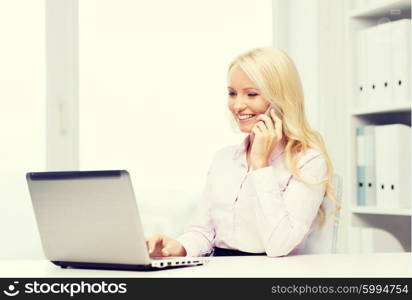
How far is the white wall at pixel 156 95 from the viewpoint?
3.08 meters

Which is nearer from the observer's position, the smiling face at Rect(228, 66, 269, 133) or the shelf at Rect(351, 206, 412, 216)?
the smiling face at Rect(228, 66, 269, 133)

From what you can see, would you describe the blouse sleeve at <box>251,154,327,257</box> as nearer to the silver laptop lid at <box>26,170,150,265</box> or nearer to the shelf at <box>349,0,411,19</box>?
the silver laptop lid at <box>26,170,150,265</box>

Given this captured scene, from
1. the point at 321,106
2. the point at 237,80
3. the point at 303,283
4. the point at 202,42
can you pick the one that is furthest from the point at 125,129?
the point at 303,283

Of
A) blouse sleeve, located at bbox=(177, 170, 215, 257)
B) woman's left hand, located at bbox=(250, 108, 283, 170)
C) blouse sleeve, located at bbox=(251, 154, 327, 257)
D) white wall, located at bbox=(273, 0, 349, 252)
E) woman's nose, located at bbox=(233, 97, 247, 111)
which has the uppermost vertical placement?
white wall, located at bbox=(273, 0, 349, 252)

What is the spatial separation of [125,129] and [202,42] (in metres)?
0.58

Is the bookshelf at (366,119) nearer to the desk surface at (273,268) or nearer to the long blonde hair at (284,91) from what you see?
the long blonde hair at (284,91)

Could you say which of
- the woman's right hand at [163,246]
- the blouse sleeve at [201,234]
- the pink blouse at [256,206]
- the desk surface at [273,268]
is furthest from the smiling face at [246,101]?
the desk surface at [273,268]

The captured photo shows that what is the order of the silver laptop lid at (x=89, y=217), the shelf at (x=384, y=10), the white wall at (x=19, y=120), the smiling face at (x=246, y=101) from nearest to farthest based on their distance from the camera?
1. the silver laptop lid at (x=89, y=217)
2. the smiling face at (x=246, y=101)
3. the shelf at (x=384, y=10)
4. the white wall at (x=19, y=120)

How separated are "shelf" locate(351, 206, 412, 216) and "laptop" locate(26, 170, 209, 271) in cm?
128

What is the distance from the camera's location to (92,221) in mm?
1236

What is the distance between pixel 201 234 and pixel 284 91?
1.60 ft

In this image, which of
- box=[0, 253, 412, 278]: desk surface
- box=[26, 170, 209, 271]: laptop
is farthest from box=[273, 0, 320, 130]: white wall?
box=[26, 170, 209, 271]: laptop

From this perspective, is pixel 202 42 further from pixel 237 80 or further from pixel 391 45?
pixel 237 80

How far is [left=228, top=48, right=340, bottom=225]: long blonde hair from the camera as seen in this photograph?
192 cm
